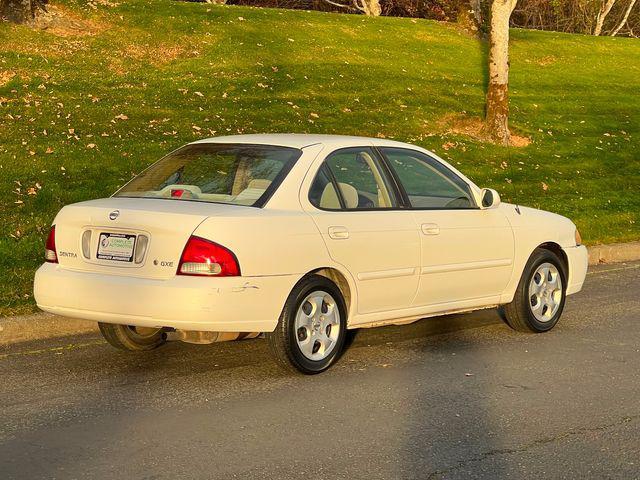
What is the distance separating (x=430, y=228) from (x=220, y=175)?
159cm

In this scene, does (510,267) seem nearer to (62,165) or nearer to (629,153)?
(62,165)

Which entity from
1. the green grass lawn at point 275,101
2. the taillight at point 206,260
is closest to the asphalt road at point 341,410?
the taillight at point 206,260

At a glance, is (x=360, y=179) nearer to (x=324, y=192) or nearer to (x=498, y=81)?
(x=324, y=192)

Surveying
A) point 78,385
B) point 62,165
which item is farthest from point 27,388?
point 62,165

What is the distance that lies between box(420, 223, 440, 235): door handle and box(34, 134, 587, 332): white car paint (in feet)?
0.04

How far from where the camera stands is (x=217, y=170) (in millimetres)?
7934

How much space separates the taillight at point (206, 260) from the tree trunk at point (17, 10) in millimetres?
16895

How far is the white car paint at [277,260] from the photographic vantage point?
278 inches

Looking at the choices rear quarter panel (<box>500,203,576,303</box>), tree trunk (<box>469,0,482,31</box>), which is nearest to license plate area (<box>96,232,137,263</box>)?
rear quarter panel (<box>500,203,576,303</box>)

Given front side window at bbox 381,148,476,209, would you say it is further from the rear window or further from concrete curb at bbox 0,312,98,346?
concrete curb at bbox 0,312,98,346

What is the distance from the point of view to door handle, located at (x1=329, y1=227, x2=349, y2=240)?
301 inches

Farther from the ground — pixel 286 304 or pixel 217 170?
pixel 217 170

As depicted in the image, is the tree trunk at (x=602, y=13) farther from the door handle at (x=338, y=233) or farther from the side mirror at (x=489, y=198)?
the door handle at (x=338, y=233)

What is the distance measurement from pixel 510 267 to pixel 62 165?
8.24 metres
